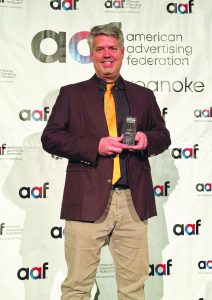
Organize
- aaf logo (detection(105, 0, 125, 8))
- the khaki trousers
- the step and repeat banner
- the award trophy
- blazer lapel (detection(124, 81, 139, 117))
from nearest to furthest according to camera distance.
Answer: the award trophy < the khaki trousers < blazer lapel (detection(124, 81, 139, 117)) < the step and repeat banner < aaf logo (detection(105, 0, 125, 8))

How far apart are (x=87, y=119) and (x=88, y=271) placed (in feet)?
2.40

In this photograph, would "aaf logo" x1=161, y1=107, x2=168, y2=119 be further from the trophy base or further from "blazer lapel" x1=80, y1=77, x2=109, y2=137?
the trophy base

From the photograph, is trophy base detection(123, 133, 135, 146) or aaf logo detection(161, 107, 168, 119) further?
aaf logo detection(161, 107, 168, 119)

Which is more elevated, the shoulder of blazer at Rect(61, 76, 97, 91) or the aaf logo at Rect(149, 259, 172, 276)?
the shoulder of blazer at Rect(61, 76, 97, 91)

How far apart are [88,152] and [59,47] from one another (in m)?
1.15

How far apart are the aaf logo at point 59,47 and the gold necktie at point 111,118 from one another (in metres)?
0.79

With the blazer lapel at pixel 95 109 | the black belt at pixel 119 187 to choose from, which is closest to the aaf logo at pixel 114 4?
the blazer lapel at pixel 95 109

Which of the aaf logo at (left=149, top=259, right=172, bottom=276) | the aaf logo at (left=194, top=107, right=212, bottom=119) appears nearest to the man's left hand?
the aaf logo at (left=194, top=107, right=212, bottom=119)

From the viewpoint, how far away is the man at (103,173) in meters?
Result: 1.83

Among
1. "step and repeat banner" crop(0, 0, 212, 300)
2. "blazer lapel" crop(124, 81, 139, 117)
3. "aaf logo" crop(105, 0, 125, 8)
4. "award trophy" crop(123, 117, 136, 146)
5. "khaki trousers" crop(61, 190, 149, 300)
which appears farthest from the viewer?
"aaf logo" crop(105, 0, 125, 8)

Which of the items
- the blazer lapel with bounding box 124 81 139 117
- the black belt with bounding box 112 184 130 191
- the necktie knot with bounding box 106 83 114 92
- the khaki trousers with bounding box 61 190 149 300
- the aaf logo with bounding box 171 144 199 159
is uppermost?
the necktie knot with bounding box 106 83 114 92

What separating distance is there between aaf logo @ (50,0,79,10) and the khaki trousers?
1.44 m

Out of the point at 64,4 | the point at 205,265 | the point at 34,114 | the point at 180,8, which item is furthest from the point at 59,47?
the point at 205,265

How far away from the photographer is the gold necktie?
6.16 ft
